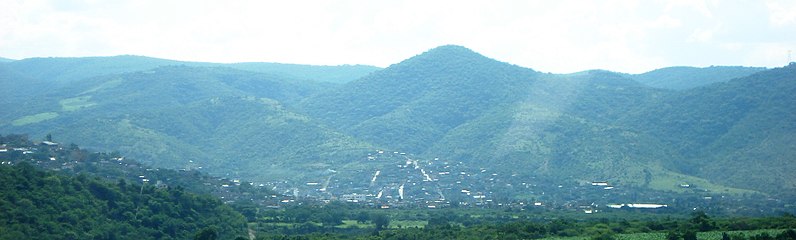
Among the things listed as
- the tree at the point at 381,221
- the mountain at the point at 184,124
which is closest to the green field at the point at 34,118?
the mountain at the point at 184,124

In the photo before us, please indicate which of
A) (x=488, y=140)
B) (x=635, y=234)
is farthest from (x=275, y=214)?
(x=488, y=140)

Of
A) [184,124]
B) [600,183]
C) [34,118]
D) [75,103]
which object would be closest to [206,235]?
[600,183]

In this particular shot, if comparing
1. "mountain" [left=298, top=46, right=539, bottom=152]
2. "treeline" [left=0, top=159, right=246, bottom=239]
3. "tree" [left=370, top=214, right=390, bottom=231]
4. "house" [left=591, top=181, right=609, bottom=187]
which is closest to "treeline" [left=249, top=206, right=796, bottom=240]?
"tree" [left=370, top=214, right=390, bottom=231]

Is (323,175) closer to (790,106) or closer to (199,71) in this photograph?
(790,106)

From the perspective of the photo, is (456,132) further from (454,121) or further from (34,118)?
(34,118)

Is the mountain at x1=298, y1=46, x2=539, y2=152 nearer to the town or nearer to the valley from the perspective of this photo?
the valley
